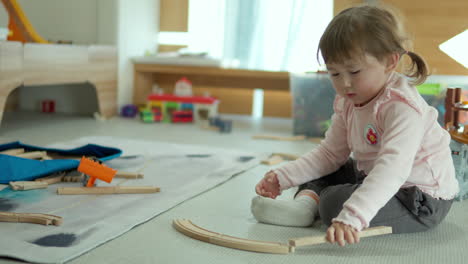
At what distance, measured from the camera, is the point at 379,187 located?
0.83 metres

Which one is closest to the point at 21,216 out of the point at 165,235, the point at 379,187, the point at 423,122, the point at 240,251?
the point at 165,235

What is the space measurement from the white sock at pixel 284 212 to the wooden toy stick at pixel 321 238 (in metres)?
0.14

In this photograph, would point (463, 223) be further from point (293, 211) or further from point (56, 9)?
point (56, 9)

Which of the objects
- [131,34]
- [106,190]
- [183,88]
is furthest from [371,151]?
[131,34]

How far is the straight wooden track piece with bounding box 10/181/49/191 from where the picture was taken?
1161 mm

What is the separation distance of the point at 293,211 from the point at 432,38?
1.65 metres

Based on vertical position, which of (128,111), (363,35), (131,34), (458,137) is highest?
(363,35)

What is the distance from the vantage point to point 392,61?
0.92m

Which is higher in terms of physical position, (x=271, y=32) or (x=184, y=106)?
(x=271, y=32)

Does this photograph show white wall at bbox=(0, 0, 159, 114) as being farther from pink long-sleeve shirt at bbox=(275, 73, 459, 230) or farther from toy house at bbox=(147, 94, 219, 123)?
pink long-sleeve shirt at bbox=(275, 73, 459, 230)

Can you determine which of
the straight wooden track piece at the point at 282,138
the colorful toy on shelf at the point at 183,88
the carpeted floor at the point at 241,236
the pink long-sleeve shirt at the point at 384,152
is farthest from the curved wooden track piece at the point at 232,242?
the colorful toy on shelf at the point at 183,88

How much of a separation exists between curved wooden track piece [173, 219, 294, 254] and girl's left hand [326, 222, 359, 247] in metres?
0.08

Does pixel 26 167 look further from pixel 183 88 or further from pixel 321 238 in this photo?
pixel 183 88

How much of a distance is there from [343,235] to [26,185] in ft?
2.41
